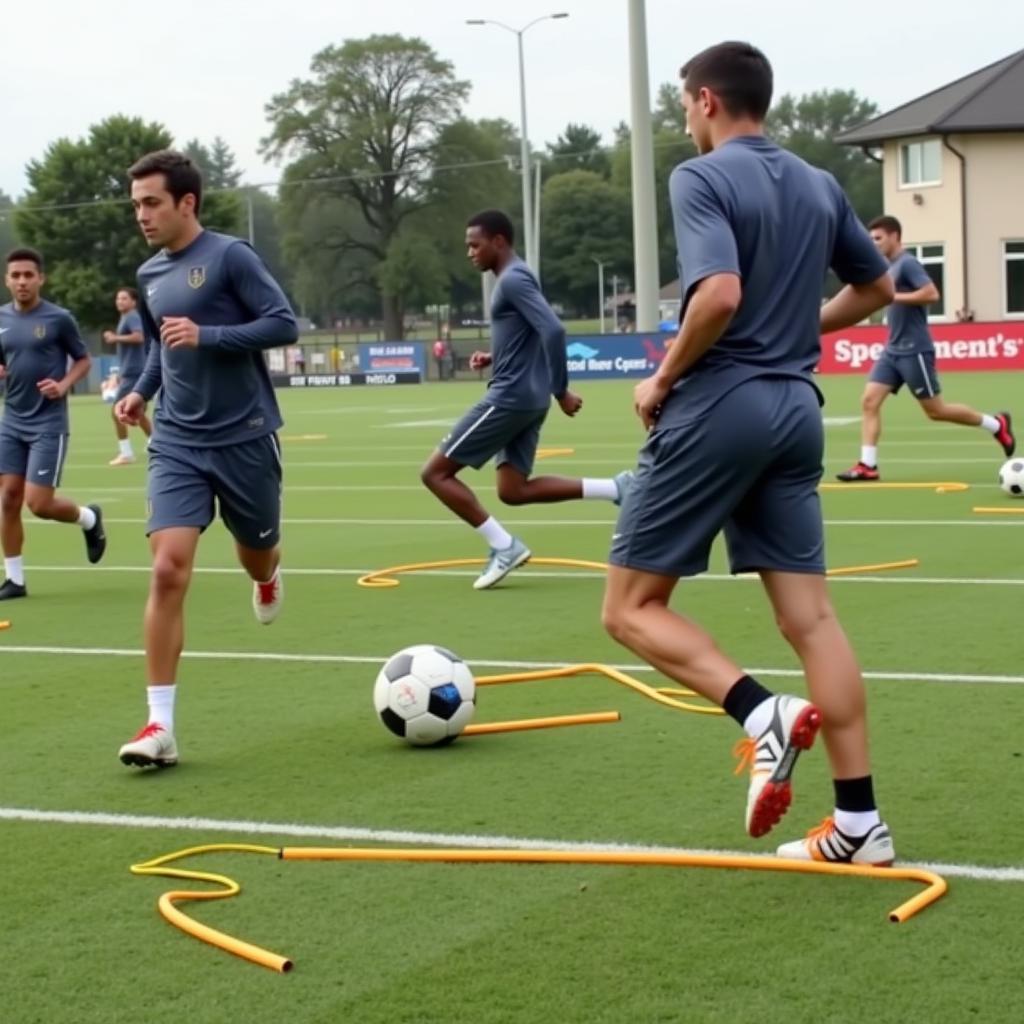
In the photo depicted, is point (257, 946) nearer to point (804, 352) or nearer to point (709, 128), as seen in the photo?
point (804, 352)

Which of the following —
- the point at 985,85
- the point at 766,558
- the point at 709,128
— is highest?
the point at 985,85

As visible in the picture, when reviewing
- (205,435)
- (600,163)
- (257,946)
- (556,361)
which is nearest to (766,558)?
(257,946)

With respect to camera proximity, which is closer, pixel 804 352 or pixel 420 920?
pixel 420 920

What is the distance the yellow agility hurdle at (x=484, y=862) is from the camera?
5020 millimetres

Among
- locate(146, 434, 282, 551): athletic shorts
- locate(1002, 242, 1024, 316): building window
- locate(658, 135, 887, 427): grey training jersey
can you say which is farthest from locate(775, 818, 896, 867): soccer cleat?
locate(1002, 242, 1024, 316): building window

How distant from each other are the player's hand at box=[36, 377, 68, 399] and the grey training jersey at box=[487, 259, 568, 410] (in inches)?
107

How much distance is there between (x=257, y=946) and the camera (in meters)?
4.90

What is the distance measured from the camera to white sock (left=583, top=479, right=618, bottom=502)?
41.0 feet

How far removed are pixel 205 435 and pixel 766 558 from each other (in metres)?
2.84

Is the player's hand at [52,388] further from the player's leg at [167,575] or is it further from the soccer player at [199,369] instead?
the player's leg at [167,575]

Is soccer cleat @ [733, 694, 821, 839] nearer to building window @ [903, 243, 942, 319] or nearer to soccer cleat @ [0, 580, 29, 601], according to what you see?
soccer cleat @ [0, 580, 29, 601]

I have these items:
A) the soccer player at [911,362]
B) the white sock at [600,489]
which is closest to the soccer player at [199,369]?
the white sock at [600,489]

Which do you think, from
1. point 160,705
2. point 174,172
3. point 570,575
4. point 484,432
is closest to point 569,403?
point 484,432

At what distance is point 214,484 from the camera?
7.54 metres
